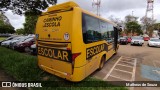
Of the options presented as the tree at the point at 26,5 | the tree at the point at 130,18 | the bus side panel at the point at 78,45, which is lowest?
the bus side panel at the point at 78,45

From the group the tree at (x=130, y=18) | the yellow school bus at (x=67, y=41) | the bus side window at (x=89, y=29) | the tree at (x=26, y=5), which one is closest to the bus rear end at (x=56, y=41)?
the yellow school bus at (x=67, y=41)

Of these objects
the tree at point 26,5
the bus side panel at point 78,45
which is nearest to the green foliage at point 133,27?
the tree at point 26,5

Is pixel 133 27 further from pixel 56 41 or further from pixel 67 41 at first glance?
pixel 67 41

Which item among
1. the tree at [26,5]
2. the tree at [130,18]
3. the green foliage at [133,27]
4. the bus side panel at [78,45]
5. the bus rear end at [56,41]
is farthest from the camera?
the tree at [130,18]

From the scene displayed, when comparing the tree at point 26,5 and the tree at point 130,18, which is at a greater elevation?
the tree at point 130,18

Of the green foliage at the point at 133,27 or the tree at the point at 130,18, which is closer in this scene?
the green foliage at the point at 133,27

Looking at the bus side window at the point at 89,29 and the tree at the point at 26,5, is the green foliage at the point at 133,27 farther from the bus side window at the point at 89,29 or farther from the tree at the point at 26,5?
the bus side window at the point at 89,29

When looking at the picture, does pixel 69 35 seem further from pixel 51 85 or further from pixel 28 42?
pixel 28 42

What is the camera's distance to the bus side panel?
4754 millimetres

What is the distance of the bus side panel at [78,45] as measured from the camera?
4.75 metres

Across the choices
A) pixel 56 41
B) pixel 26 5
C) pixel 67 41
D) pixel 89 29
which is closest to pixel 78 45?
pixel 67 41

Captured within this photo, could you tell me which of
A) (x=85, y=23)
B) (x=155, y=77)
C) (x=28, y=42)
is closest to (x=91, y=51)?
(x=85, y=23)

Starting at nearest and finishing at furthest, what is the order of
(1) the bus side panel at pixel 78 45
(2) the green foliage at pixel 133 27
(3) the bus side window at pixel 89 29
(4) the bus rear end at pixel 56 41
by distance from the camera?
(1) the bus side panel at pixel 78 45 → (4) the bus rear end at pixel 56 41 → (3) the bus side window at pixel 89 29 → (2) the green foliage at pixel 133 27

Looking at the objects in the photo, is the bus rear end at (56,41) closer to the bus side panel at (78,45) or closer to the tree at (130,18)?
the bus side panel at (78,45)
